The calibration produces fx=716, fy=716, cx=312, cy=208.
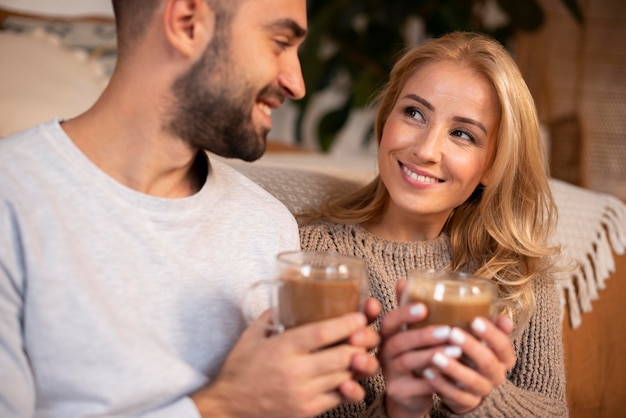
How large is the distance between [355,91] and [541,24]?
97cm

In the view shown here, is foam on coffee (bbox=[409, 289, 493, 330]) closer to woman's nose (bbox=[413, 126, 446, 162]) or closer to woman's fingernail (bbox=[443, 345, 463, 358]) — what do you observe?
woman's fingernail (bbox=[443, 345, 463, 358])

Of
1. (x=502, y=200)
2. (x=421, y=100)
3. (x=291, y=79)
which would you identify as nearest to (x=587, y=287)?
(x=502, y=200)

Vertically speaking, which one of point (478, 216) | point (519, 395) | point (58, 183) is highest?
point (58, 183)

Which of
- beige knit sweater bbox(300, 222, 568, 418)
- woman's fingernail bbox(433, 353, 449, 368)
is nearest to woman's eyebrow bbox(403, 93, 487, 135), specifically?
beige knit sweater bbox(300, 222, 568, 418)

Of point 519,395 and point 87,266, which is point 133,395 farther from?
point 519,395

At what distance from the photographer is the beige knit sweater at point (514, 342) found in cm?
121

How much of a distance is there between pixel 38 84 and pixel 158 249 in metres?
1.05

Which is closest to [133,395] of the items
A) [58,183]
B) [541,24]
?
[58,183]

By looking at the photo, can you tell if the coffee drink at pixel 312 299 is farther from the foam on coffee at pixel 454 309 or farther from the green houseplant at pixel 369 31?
the green houseplant at pixel 369 31

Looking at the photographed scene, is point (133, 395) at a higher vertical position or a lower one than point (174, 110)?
lower

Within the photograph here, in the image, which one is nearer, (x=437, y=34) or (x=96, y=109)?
(x=96, y=109)

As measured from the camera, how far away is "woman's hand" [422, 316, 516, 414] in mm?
938

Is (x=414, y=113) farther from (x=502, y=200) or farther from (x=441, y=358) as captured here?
(x=441, y=358)

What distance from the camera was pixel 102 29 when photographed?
2512 millimetres
